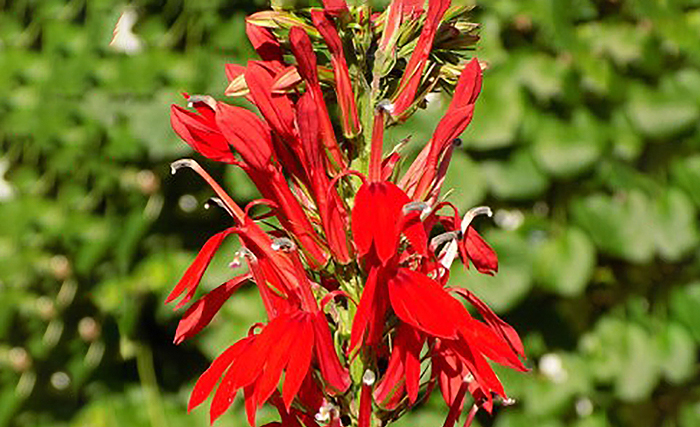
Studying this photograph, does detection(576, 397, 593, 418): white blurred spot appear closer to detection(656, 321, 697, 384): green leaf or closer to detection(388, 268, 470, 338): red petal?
detection(656, 321, 697, 384): green leaf

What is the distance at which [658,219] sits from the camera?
172cm

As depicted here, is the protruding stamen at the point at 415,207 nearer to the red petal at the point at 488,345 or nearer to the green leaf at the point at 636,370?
the red petal at the point at 488,345

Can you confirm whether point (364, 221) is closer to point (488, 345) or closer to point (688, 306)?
point (488, 345)

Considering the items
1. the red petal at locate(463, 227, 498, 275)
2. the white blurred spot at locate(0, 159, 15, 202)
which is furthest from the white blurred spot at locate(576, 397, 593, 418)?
the red petal at locate(463, 227, 498, 275)

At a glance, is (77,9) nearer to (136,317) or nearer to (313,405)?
(136,317)

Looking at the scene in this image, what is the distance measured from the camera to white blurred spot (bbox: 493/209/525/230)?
5.56 ft

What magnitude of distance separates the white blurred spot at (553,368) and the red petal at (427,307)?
1304 millimetres

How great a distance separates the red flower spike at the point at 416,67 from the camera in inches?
21.6

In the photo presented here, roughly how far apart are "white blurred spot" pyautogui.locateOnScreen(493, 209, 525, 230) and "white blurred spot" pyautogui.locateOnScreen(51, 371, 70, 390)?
0.85 meters

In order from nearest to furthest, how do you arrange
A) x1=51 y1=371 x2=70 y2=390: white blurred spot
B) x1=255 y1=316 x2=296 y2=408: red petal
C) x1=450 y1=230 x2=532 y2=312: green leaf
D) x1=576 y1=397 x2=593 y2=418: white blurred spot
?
x1=255 y1=316 x2=296 y2=408: red petal
x1=450 y1=230 x2=532 y2=312: green leaf
x1=576 y1=397 x2=593 y2=418: white blurred spot
x1=51 y1=371 x2=70 y2=390: white blurred spot

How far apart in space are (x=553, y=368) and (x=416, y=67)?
1.29m

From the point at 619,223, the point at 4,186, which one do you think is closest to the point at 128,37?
the point at 4,186

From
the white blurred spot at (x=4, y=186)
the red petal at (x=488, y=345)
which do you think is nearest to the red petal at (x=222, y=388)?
the red petal at (x=488, y=345)

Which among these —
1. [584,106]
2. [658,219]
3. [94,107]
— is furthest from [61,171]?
[658,219]
